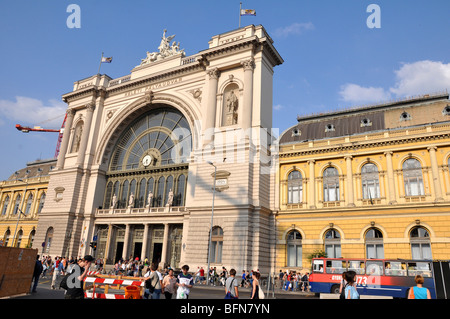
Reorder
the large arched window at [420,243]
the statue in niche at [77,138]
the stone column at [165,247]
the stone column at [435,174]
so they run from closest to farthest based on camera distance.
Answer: the large arched window at [420,243] → the stone column at [435,174] → the stone column at [165,247] → the statue in niche at [77,138]

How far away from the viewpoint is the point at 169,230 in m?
40.1

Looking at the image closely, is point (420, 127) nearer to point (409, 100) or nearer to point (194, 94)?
point (409, 100)

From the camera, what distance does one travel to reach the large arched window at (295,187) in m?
35.7

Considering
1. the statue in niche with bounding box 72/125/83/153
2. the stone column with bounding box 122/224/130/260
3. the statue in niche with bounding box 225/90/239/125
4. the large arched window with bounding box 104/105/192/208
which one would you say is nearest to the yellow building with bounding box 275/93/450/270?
the statue in niche with bounding box 225/90/239/125

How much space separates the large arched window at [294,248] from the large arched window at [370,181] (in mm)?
7773

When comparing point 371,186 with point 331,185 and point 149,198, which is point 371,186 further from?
point 149,198

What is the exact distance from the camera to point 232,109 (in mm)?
38812

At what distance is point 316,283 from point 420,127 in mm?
17783

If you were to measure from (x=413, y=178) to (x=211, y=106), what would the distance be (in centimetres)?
2224

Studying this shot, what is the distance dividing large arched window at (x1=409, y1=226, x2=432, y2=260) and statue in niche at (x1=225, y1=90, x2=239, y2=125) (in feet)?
Answer: 68.2

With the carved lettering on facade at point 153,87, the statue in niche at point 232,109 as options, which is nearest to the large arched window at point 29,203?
the carved lettering on facade at point 153,87

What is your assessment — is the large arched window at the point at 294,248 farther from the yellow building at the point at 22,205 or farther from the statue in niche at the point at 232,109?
the yellow building at the point at 22,205

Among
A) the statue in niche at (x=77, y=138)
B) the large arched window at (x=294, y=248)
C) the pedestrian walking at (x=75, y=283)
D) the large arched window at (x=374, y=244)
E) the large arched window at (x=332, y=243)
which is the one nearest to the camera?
the pedestrian walking at (x=75, y=283)
